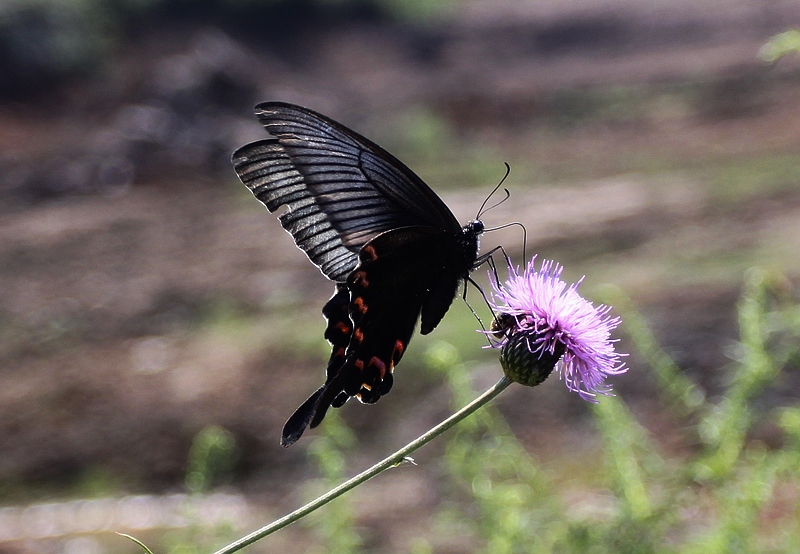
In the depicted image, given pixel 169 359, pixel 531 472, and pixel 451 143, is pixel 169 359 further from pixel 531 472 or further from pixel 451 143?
pixel 451 143

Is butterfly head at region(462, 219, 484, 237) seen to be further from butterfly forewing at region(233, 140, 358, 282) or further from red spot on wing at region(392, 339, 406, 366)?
red spot on wing at region(392, 339, 406, 366)

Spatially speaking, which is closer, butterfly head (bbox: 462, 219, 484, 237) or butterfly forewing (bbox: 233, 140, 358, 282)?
butterfly forewing (bbox: 233, 140, 358, 282)

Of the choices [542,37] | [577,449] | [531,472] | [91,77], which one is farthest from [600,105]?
[531,472]

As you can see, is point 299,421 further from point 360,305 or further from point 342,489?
point 342,489

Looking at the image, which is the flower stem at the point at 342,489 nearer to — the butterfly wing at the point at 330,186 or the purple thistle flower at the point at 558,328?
the purple thistle flower at the point at 558,328

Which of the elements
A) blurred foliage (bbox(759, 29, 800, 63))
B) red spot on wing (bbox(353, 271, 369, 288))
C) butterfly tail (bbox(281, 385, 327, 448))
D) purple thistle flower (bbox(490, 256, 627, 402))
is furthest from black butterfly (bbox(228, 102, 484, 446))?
blurred foliage (bbox(759, 29, 800, 63))

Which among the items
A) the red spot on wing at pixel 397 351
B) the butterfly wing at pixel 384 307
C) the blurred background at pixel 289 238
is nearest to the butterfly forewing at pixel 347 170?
the butterfly wing at pixel 384 307

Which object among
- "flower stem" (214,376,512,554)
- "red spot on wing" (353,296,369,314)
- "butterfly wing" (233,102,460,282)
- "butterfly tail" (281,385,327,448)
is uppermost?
"butterfly wing" (233,102,460,282)

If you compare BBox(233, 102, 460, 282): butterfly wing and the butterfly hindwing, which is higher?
BBox(233, 102, 460, 282): butterfly wing
